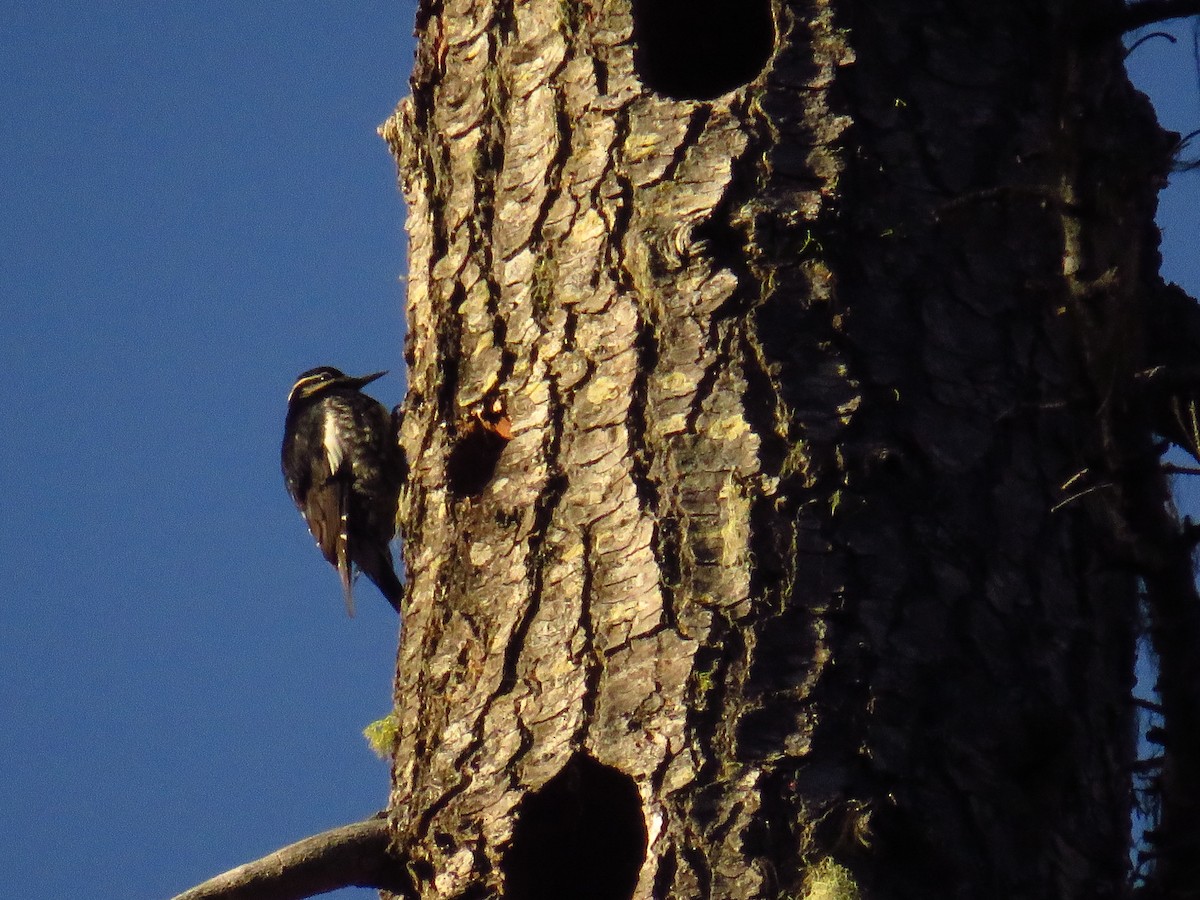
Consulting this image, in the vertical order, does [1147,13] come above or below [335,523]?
above

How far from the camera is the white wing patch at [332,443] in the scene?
6.36 meters

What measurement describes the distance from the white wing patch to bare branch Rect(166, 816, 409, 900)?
3.43 meters

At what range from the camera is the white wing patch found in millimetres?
6363

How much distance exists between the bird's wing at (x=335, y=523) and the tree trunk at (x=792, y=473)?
9.92 ft

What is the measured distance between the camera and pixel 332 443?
6.40m

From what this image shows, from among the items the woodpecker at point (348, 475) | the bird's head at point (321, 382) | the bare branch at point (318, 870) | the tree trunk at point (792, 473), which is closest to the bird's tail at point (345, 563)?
the woodpecker at point (348, 475)

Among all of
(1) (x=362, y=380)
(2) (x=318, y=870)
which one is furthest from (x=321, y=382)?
(2) (x=318, y=870)

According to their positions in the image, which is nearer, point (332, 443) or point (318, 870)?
point (318, 870)

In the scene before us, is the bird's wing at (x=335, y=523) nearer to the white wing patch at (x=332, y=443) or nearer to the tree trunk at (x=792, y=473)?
the white wing patch at (x=332, y=443)

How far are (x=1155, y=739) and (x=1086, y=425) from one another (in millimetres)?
597

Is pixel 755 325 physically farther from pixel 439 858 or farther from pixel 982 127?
pixel 439 858

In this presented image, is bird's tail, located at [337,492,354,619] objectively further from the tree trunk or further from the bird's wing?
the tree trunk

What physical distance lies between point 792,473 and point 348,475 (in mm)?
3808

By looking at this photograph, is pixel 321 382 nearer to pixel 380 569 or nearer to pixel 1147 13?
pixel 380 569
